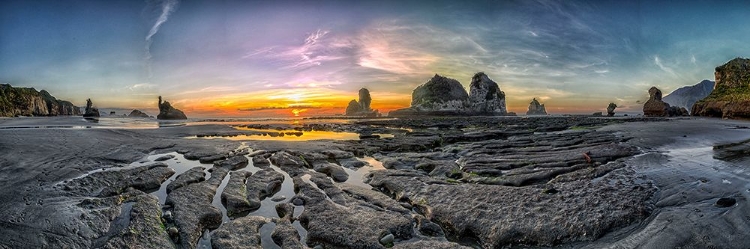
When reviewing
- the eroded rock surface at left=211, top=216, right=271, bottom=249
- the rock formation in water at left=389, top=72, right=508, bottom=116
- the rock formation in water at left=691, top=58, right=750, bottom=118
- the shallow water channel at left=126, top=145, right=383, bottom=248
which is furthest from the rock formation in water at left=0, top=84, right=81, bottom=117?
the rock formation in water at left=691, top=58, right=750, bottom=118

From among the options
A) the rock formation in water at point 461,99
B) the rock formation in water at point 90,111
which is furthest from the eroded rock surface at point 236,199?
the rock formation in water at point 461,99

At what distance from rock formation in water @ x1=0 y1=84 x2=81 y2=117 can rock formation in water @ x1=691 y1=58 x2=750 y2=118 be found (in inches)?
7682

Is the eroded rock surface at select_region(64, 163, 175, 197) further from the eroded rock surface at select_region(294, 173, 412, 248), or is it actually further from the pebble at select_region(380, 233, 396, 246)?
the pebble at select_region(380, 233, 396, 246)

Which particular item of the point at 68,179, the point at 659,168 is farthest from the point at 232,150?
the point at 659,168

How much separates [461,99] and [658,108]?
3704 inches

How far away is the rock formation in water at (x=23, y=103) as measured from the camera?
9572 centimetres

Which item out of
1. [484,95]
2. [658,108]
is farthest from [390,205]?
[484,95]

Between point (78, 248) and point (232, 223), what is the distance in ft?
10.3

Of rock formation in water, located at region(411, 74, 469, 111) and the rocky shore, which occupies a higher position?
rock formation in water, located at region(411, 74, 469, 111)

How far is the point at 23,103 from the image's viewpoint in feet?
346

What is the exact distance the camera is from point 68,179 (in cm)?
1234

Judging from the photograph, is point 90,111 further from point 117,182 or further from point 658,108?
point 658,108

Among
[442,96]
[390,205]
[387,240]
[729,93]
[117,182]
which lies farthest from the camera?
[442,96]

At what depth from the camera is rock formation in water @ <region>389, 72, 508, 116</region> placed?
177m
